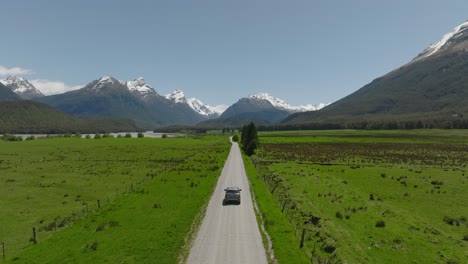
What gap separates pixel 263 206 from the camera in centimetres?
3900

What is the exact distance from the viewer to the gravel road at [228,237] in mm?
24094

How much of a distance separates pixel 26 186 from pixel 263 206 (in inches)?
1868

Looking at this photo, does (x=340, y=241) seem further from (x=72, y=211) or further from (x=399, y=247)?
(x=72, y=211)

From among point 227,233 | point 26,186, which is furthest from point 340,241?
point 26,186

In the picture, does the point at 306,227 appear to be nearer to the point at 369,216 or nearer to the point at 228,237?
the point at 228,237

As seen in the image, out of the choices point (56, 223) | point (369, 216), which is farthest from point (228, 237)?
point (56, 223)

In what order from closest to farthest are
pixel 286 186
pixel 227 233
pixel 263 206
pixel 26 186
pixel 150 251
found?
pixel 150 251 → pixel 227 233 → pixel 263 206 → pixel 286 186 → pixel 26 186

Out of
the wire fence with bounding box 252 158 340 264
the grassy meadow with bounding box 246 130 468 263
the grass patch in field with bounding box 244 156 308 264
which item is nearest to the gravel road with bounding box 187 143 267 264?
the grass patch in field with bounding box 244 156 308 264

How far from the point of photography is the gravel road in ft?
79.0

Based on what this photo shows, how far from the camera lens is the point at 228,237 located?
92.8 feet

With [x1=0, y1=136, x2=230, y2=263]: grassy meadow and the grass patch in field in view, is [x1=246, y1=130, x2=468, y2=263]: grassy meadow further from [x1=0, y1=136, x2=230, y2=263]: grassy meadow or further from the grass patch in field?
[x1=0, y1=136, x2=230, y2=263]: grassy meadow

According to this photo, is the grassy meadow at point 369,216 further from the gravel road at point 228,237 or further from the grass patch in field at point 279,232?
the gravel road at point 228,237

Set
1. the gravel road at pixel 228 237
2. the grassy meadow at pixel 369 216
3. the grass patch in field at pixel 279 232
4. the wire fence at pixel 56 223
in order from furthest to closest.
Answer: the wire fence at pixel 56 223, the grassy meadow at pixel 369 216, the grass patch in field at pixel 279 232, the gravel road at pixel 228 237

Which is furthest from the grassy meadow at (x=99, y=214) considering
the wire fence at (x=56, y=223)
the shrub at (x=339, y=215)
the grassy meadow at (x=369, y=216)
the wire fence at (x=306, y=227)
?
the shrub at (x=339, y=215)
